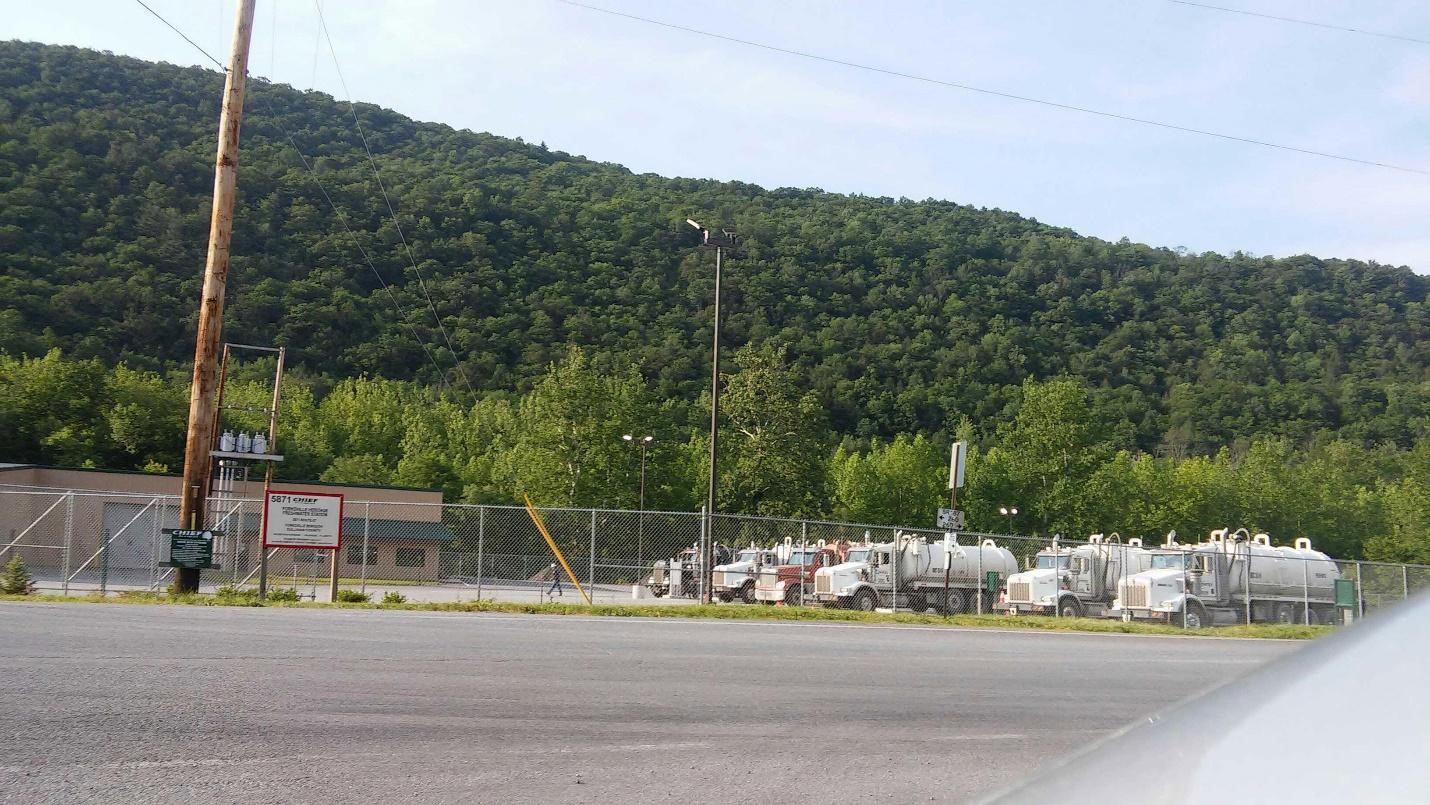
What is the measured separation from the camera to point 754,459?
218 ft

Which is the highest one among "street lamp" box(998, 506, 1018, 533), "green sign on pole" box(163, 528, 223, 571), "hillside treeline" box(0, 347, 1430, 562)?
"hillside treeline" box(0, 347, 1430, 562)

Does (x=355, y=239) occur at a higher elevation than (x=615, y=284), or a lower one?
lower

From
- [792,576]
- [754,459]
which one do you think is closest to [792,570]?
[792,576]

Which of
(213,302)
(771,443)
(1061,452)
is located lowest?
(213,302)

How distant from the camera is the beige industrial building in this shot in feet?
101

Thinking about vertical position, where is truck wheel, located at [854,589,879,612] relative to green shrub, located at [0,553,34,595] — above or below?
below

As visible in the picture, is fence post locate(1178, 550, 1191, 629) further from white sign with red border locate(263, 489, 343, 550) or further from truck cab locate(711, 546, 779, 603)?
white sign with red border locate(263, 489, 343, 550)

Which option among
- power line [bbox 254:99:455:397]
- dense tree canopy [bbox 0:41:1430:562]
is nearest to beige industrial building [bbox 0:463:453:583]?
dense tree canopy [bbox 0:41:1430:562]

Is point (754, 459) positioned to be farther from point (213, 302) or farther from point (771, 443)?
point (213, 302)

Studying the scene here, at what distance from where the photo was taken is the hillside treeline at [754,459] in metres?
65.1

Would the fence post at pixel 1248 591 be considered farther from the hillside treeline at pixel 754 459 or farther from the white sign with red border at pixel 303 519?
the hillside treeline at pixel 754 459

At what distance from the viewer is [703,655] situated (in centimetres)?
1316

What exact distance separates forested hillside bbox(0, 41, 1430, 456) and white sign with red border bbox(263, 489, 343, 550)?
47.2 meters

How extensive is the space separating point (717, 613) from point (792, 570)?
1320cm
